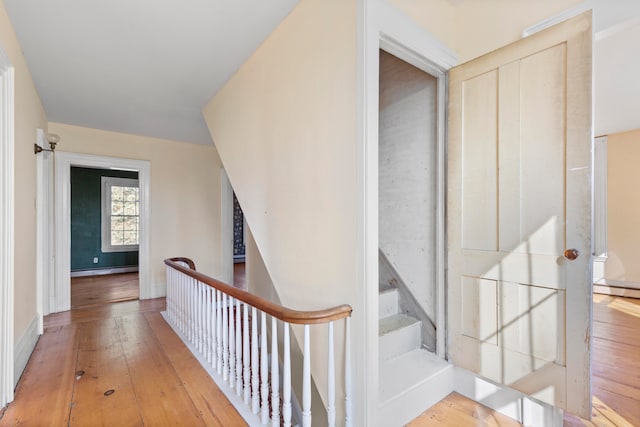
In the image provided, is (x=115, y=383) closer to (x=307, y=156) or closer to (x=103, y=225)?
(x=307, y=156)

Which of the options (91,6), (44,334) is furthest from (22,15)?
(44,334)

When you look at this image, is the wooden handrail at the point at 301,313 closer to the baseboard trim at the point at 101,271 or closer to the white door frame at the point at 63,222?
the white door frame at the point at 63,222

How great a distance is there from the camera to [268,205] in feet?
7.39

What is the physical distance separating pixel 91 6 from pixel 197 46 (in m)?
0.65

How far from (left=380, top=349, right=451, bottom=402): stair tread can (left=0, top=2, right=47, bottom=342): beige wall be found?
8.80ft

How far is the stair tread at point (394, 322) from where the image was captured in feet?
7.07

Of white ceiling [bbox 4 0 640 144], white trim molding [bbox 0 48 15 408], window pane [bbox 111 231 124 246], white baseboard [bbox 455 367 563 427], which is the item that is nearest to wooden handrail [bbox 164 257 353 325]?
white baseboard [bbox 455 367 563 427]

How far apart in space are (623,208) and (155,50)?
263 inches

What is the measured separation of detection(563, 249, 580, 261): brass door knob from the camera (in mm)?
1470

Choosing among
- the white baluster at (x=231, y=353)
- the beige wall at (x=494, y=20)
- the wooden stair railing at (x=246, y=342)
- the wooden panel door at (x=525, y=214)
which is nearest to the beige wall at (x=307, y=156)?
A: the wooden stair railing at (x=246, y=342)

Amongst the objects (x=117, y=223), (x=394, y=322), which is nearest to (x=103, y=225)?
(x=117, y=223)

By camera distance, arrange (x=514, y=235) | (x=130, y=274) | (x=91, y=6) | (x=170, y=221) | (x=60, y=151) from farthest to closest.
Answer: (x=130, y=274)
(x=170, y=221)
(x=60, y=151)
(x=91, y=6)
(x=514, y=235)

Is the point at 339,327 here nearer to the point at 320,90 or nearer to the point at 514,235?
the point at 514,235

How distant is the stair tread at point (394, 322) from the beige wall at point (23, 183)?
2.70 meters
